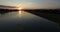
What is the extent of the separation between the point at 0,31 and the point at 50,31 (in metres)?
6.29

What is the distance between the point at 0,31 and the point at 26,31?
10.8ft

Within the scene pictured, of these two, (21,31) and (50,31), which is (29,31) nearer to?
(21,31)

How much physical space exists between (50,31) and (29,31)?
2.63 metres

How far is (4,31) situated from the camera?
731 inches

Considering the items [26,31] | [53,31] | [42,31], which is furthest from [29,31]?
[53,31]

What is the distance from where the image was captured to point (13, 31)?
18422mm

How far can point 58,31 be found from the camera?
1794 centimetres

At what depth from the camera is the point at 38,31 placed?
1858cm

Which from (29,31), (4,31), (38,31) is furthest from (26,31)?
(4,31)

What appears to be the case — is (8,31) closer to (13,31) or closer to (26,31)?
(13,31)

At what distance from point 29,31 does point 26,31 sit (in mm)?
379

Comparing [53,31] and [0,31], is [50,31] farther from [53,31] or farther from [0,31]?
[0,31]

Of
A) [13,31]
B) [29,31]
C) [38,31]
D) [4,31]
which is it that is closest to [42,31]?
[38,31]

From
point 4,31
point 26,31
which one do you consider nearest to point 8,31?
point 4,31
